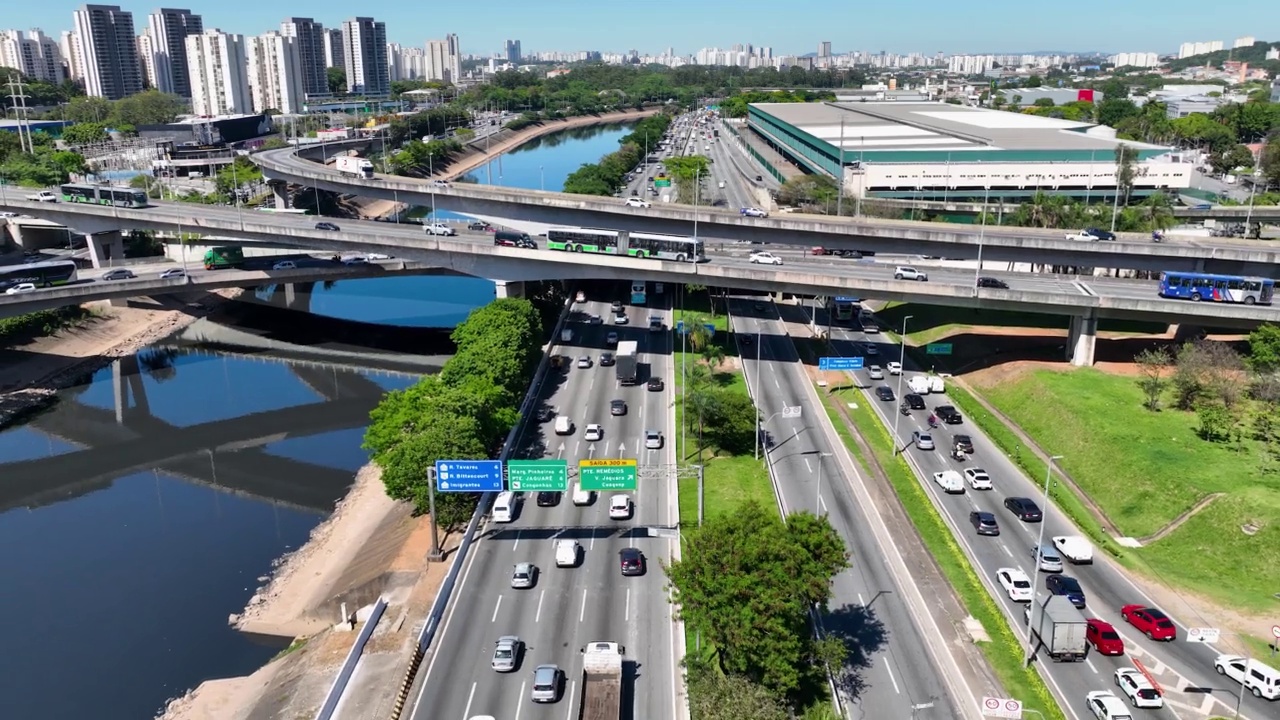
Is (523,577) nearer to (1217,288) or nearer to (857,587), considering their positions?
(857,587)

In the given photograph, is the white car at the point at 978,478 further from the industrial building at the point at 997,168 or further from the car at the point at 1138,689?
the industrial building at the point at 997,168

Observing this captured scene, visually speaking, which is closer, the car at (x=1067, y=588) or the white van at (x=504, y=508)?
the car at (x=1067, y=588)

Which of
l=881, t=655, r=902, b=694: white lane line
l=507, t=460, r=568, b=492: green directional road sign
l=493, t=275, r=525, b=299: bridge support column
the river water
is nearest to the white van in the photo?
l=507, t=460, r=568, b=492: green directional road sign

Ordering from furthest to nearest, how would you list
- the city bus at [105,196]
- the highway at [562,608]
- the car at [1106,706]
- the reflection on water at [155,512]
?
the city bus at [105,196] < the reflection on water at [155,512] < the highway at [562,608] < the car at [1106,706]

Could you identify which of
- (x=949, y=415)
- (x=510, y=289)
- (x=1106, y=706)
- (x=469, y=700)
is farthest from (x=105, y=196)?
(x=1106, y=706)

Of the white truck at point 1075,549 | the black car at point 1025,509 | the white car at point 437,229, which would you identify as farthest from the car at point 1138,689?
the white car at point 437,229

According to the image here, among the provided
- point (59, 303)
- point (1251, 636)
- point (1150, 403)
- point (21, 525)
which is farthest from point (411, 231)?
point (1251, 636)
